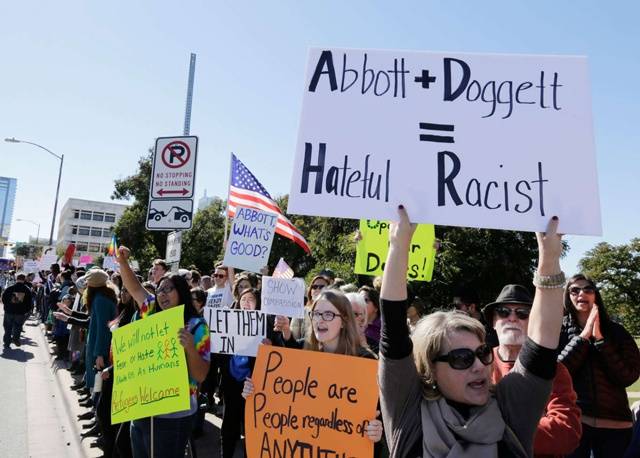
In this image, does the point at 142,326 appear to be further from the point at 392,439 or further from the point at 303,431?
the point at 392,439

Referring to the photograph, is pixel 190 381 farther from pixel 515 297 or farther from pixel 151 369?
pixel 515 297

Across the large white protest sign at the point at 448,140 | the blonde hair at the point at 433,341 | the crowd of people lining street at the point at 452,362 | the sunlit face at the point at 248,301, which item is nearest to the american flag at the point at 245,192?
the crowd of people lining street at the point at 452,362

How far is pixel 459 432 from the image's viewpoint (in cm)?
182

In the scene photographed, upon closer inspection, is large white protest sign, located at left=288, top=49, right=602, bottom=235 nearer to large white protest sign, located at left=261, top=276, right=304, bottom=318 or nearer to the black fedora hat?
the black fedora hat

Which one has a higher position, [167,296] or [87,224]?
[87,224]

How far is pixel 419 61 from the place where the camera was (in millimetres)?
2434

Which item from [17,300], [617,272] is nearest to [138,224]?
[17,300]

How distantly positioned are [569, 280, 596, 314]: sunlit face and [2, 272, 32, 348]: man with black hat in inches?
548

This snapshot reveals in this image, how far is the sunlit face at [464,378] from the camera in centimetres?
193

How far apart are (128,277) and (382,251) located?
2.89 meters

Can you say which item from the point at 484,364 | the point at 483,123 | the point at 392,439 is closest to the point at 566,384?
the point at 484,364

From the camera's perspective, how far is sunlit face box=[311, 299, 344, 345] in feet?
10.6

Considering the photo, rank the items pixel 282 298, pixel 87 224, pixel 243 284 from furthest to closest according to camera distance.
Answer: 1. pixel 87 224
2. pixel 243 284
3. pixel 282 298

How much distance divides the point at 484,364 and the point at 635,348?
2.77m
